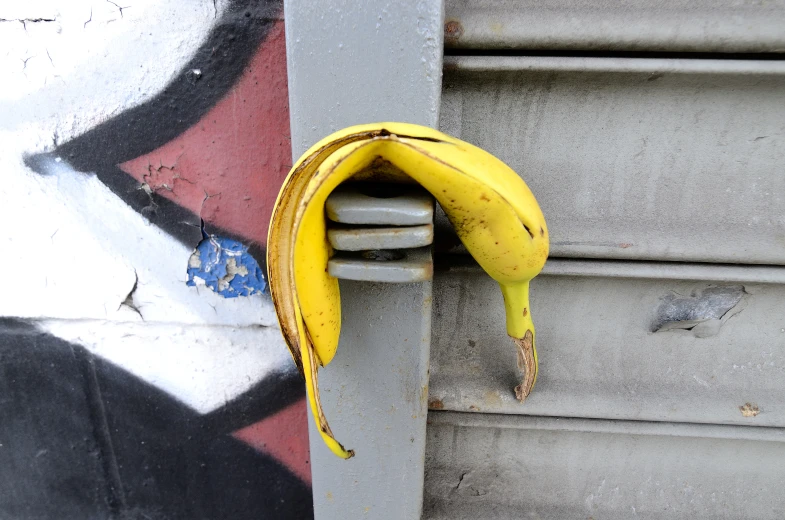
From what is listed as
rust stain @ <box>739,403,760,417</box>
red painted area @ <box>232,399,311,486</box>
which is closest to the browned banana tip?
rust stain @ <box>739,403,760,417</box>

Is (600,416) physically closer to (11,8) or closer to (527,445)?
(527,445)

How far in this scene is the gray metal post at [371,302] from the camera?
1.74 feet

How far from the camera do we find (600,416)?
0.77m

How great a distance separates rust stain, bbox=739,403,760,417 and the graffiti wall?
83 centimetres

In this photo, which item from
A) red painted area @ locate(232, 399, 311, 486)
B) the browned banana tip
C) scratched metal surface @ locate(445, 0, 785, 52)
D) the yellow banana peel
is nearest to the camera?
the yellow banana peel

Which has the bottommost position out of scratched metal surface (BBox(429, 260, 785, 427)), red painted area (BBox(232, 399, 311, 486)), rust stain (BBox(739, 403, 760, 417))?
red painted area (BBox(232, 399, 311, 486))

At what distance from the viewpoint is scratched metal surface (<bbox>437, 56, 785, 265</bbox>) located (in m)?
0.62

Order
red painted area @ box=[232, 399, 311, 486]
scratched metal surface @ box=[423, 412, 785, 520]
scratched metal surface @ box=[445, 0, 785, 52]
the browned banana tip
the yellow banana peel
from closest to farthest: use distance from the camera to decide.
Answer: the yellow banana peel < scratched metal surface @ box=[445, 0, 785, 52] < the browned banana tip < scratched metal surface @ box=[423, 412, 785, 520] < red painted area @ box=[232, 399, 311, 486]

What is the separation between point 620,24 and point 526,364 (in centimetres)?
50

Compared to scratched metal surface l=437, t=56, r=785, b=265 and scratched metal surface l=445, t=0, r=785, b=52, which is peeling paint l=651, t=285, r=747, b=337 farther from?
scratched metal surface l=445, t=0, r=785, b=52

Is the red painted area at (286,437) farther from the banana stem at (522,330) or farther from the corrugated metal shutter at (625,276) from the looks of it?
the banana stem at (522,330)

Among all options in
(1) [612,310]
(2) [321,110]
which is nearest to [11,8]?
(2) [321,110]

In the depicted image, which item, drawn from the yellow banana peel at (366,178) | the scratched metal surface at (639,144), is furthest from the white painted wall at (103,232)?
the scratched metal surface at (639,144)

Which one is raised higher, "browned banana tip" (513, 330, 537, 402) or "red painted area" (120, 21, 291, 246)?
"red painted area" (120, 21, 291, 246)
